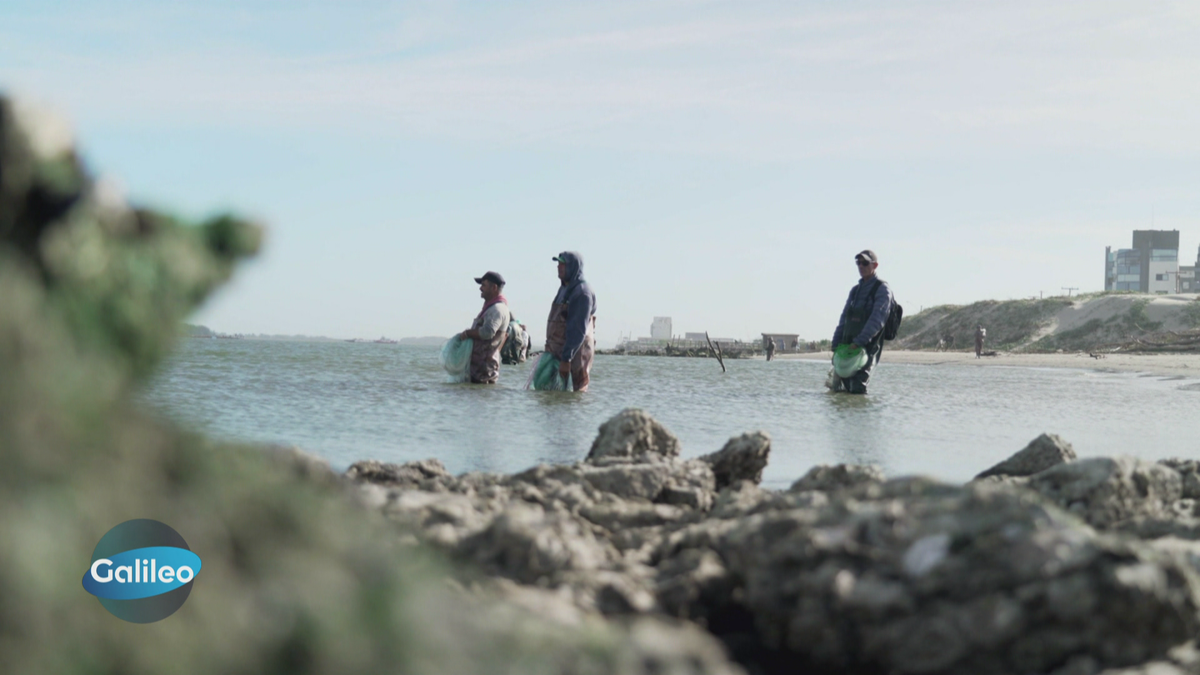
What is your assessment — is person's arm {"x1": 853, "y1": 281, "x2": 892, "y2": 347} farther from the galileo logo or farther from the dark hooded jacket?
the galileo logo

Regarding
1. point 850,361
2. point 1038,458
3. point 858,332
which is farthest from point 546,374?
point 1038,458

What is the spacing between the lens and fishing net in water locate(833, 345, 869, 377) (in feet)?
52.8

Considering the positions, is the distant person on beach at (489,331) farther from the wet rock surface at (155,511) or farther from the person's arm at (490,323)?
the wet rock surface at (155,511)

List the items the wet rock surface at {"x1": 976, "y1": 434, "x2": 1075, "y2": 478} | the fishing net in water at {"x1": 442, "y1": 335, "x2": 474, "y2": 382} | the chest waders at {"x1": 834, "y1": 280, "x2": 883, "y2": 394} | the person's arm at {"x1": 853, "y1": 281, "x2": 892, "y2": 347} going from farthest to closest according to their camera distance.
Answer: the chest waders at {"x1": 834, "y1": 280, "x2": 883, "y2": 394} → the person's arm at {"x1": 853, "y1": 281, "x2": 892, "y2": 347} → the fishing net in water at {"x1": 442, "y1": 335, "x2": 474, "y2": 382} → the wet rock surface at {"x1": 976, "y1": 434, "x2": 1075, "y2": 478}

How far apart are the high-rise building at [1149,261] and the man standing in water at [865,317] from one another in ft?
355

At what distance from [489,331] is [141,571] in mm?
13922

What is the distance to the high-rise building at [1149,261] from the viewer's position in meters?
109

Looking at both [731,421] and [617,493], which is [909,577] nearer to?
[617,493]

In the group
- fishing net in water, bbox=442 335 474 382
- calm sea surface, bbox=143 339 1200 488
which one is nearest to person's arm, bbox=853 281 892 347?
calm sea surface, bbox=143 339 1200 488

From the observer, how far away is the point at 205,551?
123 centimetres

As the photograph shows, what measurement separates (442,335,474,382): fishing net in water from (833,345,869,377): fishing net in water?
656 centimetres

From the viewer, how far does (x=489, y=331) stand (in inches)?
591

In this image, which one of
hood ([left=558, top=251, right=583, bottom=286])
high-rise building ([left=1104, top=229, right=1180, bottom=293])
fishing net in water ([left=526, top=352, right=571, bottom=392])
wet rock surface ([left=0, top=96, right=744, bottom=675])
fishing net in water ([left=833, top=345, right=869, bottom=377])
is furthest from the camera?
high-rise building ([left=1104, top=229, right=1180, bottom=293])

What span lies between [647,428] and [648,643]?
14.5ft
